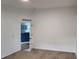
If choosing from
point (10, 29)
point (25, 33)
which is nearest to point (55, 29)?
point (25, 33)

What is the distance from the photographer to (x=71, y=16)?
5.93 m

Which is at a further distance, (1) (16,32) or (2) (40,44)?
(2) (40,44)

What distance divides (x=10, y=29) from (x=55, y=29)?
9.20 feet

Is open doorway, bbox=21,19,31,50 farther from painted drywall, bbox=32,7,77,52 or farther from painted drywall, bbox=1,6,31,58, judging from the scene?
painted drywall, bbox=32,7,77,52

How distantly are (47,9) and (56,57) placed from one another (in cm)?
314

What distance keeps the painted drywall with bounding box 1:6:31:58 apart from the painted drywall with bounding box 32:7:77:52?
124 centimetres

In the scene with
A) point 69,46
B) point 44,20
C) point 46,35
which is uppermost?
point 44,20

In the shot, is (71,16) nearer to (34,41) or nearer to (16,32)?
(34,41)

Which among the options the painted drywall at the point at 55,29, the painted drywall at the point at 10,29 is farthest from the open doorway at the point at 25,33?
the painted drywall at the point at 55,29

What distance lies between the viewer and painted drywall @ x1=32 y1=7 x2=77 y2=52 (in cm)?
597

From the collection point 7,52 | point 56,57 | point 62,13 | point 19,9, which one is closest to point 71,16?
point 62,13

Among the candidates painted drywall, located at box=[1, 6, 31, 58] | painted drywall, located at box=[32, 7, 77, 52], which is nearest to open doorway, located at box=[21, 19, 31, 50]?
painted drywall, located at box=[1, 6, 31, 58]

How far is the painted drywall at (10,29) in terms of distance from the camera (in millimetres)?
4871

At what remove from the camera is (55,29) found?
6.36m
